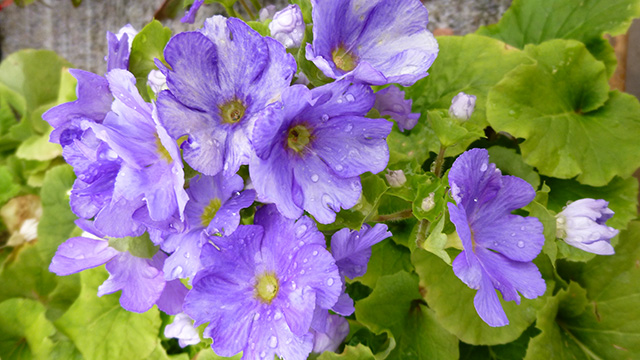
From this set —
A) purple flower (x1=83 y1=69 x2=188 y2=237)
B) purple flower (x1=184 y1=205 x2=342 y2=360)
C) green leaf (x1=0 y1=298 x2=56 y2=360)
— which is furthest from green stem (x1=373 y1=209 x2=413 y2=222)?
green leaf (x1=0 y1=298 x2=56 y2=360)

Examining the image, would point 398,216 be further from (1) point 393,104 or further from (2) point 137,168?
(2) point 137,168

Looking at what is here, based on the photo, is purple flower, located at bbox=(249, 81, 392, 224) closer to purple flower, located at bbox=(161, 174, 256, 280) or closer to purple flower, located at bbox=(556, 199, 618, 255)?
purple flower, located at bbox=(161, 174, 256, 280)

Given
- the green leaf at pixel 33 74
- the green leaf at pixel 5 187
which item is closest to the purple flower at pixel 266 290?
the green leaf at pixel 5 187

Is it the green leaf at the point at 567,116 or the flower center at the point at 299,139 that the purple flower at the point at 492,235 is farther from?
the green leaf at the point at 567,116

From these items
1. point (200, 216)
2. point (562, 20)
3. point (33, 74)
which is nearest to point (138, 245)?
point (200, 216)

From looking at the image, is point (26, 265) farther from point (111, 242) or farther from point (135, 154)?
point (135, 154)

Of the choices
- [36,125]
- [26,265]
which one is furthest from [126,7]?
[26,265]
